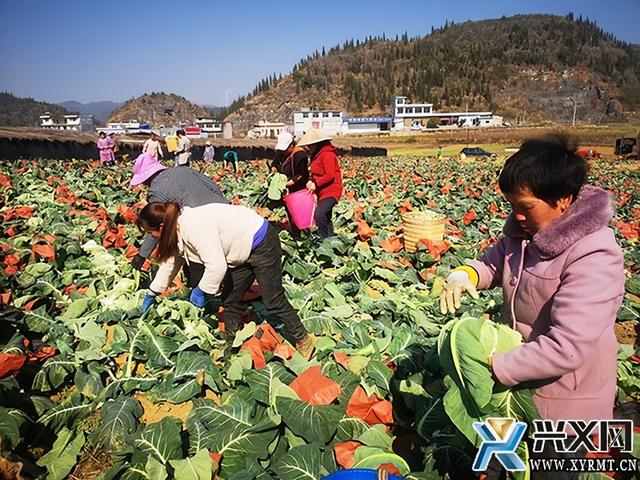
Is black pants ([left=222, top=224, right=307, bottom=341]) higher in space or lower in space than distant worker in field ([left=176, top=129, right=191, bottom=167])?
lower

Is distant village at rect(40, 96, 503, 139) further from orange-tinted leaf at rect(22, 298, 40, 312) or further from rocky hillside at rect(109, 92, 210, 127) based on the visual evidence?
orange-tinted leaf at rect(22, 298, 40, 312)

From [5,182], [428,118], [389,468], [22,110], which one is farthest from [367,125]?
[22,110]

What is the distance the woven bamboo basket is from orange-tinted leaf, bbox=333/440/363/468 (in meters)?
3.98

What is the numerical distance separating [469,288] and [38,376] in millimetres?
2940

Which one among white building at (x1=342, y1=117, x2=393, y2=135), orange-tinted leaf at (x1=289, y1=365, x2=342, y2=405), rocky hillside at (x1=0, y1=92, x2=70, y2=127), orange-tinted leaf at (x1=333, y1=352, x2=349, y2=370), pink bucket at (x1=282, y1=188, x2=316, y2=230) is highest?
rocky hillside at (x1=0, y1=92, x2=70, y2=127)

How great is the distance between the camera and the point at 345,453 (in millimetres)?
2297

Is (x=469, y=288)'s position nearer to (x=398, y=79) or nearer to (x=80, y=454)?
(x=80, y=454)

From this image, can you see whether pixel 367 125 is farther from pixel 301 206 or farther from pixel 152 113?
pixel 152 113

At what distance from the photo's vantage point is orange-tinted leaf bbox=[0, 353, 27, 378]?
2764mm

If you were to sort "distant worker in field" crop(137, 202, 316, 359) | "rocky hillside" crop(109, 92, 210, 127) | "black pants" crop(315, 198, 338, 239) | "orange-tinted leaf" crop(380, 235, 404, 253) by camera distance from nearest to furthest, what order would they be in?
"distant worker in field" crop(137, 202, 316, 359) < "black pants" crop(315, 198, 338, 239) < "orange-tinted leaf" crop(380, 235, 404, 253) < "rocky hillside" crop(109, 92, 210, 127)

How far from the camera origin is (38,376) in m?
2.99

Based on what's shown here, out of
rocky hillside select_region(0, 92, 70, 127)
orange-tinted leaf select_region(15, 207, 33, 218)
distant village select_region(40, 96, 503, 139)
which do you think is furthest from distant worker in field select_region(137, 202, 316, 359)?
rocky hillside select_region(0, 92, 70, 127)

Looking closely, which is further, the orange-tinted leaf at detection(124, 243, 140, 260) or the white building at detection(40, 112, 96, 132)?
the white building at detection(40, 112, 96, 132)

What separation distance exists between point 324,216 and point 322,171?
61cm
